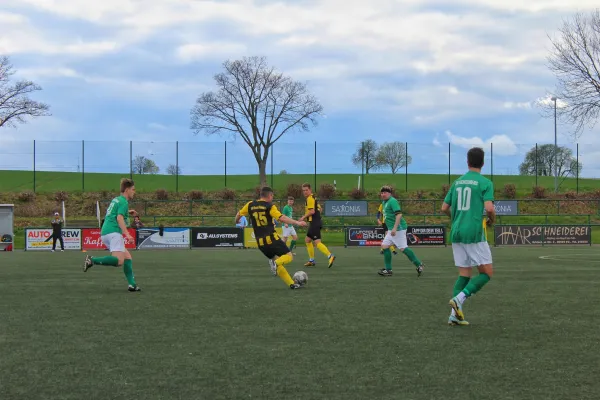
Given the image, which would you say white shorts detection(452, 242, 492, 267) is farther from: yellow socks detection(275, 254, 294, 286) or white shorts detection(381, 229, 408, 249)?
white shorts detection(381, 229, 408, 249)

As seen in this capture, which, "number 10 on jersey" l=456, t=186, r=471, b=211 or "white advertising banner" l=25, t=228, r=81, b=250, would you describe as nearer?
"number 10 on jersey" l=456, t=186, r=471, b=211

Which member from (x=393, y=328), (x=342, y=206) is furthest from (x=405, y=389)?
(x=342, y=206)

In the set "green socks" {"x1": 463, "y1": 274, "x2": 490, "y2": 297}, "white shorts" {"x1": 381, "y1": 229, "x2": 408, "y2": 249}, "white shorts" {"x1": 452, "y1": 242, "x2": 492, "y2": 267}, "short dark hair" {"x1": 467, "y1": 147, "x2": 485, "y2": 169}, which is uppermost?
"short dark hair" {"x1": 467, "y1": 147, "x2": 485, "y2": 169}

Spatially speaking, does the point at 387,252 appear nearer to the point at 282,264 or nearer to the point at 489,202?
the point at 282,264

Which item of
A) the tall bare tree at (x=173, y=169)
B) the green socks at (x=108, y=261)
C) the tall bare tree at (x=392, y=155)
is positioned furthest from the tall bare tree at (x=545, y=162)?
the green socks at (x=108, y=261)

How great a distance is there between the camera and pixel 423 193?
5300 cm

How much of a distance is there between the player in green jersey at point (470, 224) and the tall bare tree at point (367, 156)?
51.6 meters

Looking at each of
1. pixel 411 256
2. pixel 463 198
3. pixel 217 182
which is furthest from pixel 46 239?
pixel 217 182

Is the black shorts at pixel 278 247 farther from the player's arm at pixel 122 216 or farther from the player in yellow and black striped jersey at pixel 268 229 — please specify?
the player's arm at pixel 122 216

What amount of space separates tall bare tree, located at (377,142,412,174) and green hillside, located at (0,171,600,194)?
14.8 feet

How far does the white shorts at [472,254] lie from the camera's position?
7820 mm

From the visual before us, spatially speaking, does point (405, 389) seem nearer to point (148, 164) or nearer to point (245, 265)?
point (245, 265)

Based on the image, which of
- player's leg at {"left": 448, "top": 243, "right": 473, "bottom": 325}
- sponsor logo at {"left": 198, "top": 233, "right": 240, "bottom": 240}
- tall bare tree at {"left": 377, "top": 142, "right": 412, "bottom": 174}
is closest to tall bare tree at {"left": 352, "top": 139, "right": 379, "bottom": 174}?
tall bare tree at {"left": 377, "top": 142, "right": 412, "bottom": 174}

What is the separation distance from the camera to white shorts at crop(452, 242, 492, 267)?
7820mm
